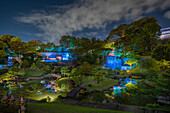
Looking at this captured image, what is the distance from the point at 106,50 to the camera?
3259cm

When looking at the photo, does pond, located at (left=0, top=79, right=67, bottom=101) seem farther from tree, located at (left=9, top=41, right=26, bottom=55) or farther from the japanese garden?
tree, located at (left=9, top=41, right=26, bottom=55)

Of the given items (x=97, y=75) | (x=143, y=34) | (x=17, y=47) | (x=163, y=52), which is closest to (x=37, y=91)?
(x=97, y=75)

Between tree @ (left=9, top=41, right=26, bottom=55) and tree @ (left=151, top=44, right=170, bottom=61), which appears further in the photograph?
tree @ (left=9, top=41, right=26, bottom=55)

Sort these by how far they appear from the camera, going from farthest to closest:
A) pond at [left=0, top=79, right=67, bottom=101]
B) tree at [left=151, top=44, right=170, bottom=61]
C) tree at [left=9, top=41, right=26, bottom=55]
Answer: tree at [left=9, top=41, right=26, bottom=55], tree at [left=151, top=44, right=170, bottom=61], pond at [left=0, top=79, right=67, bottom=101]

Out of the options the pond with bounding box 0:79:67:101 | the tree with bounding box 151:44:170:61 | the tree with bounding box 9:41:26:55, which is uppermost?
the tree with bounding box 9:41:26:55

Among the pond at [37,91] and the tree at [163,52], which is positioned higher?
the tree at [163,52]

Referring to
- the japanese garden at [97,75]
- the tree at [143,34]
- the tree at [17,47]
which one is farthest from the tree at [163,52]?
the tree at [17,47]

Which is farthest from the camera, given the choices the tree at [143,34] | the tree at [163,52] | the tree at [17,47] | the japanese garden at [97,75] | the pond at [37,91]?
the tree at [17,47]

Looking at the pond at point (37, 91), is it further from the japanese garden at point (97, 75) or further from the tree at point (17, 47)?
the tree at point (17, 47)

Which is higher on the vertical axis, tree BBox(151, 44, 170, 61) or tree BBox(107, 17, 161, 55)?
tree BBox(107, 17, 161, 55)

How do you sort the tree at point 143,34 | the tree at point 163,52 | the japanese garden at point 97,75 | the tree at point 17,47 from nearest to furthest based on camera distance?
the japanese garden at point 97,75 < the tree at point 163,52 < the tree at point 143,34 < the tree at point 17,47

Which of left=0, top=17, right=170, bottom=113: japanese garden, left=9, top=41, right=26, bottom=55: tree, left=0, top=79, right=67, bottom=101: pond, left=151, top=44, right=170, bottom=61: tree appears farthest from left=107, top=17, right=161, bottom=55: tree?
left=9, top=41, right=26, bottom=55: tree

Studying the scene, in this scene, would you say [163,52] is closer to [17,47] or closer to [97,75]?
[97,75]

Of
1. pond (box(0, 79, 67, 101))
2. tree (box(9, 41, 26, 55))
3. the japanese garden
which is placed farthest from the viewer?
tree (box(9, 41, 26, 55))
